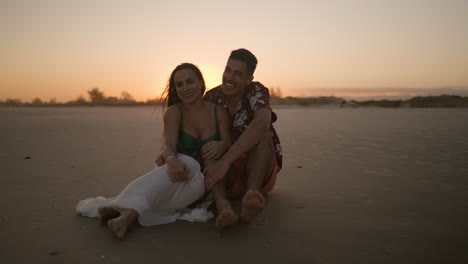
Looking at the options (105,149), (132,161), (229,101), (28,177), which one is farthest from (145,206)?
(105,149)

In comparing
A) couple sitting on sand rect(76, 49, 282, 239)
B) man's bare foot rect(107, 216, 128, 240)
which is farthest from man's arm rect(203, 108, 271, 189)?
man's bare foot rect(107, 216, 128, 240)

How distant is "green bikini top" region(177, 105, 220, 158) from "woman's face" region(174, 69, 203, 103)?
4.3 inches

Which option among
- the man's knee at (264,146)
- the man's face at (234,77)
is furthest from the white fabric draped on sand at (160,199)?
the man's face at (234,77)

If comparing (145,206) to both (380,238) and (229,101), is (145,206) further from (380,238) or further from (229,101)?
(380,238)

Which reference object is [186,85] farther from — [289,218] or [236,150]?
[289,218]

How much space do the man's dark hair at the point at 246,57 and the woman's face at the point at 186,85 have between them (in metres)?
0.40

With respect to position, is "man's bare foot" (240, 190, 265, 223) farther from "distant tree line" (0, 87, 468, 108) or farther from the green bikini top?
"distant tree line" (0, 87, 468, 108)

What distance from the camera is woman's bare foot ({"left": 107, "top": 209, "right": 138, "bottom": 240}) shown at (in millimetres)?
2006

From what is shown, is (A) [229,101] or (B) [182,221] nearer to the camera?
(B) [182,221]

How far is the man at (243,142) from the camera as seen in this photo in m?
2.39

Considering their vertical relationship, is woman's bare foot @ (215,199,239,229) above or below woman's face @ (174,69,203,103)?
below

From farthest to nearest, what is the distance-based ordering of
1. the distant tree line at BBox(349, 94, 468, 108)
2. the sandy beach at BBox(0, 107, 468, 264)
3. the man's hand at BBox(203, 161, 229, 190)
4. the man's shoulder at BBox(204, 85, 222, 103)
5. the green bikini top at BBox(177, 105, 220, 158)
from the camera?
1. the distant tree line at BBox(349, 94, 468, 108)
2. the man's shoulder at BBox(204, 85, 222, 103)
3. the green bikini top at BBox(177, 105, 220, 158)
4. the man's hand at BBox(203, 161, 229, 190)
5. the sandy beach at BBox(0, 107, 468, 264)

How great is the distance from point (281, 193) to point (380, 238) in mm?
1109

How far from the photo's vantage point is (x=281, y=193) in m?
3.02
